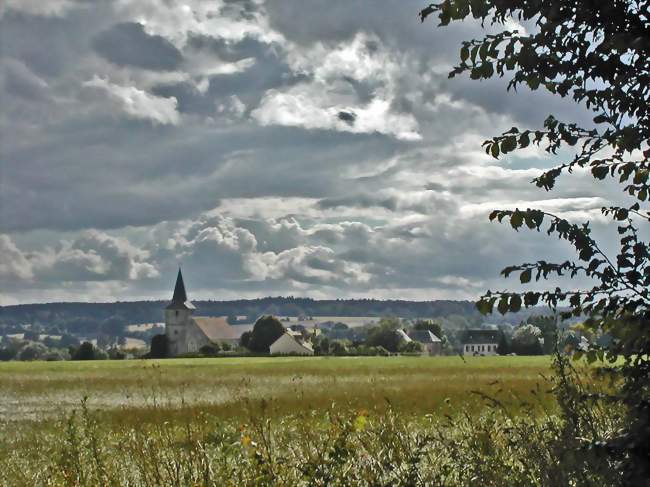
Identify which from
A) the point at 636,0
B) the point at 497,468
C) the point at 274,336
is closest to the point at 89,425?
the point at 497,468

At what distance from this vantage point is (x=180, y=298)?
17625cm

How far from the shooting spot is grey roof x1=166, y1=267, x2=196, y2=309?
174125 millimetres

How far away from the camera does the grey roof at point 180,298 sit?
174125mm

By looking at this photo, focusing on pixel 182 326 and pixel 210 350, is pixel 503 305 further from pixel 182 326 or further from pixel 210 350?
pixel 182 326

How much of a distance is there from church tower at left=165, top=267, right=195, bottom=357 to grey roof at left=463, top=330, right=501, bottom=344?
63412mm

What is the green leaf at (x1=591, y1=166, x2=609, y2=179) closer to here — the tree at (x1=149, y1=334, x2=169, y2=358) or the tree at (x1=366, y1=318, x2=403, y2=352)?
the tree at (x1=366, y1=318, x2=403, y2=352)

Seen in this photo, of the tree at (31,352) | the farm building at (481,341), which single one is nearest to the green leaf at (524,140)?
the farm building at (481,341)

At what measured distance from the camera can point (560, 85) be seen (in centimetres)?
501

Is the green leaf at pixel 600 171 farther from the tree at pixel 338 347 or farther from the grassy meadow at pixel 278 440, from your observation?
the tree at pixel 338 347

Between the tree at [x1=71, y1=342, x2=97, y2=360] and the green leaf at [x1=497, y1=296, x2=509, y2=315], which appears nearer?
the green leaf at [x1=497, y1=296, x2=509, y2=315]

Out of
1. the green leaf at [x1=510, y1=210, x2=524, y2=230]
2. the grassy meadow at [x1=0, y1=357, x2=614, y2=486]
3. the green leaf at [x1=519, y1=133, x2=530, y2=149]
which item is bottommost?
the grassy meadow at [x1=0, y1=357, x2=614, y2=486]

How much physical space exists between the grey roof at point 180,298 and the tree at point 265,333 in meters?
48.7

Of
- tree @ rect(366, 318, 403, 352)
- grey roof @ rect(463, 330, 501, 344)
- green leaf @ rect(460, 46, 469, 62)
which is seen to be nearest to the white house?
tree @ rect(366, 318, 403, 352)

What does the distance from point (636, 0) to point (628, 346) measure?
6.57 ft
